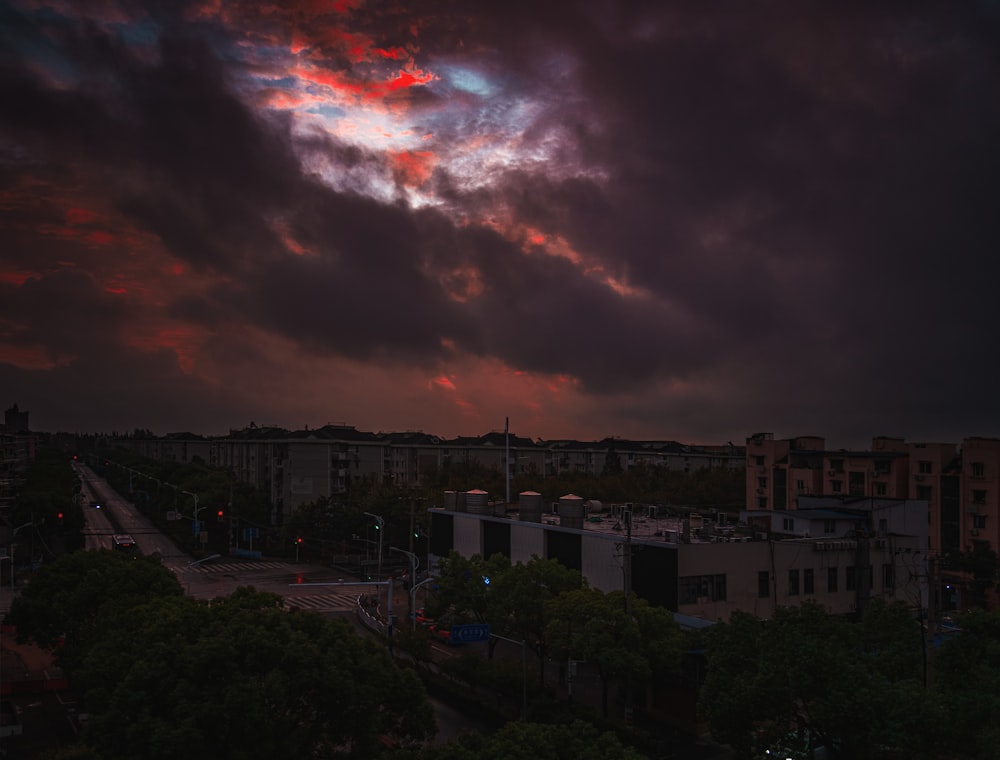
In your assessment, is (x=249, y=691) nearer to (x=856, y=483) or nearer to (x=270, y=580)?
(x=270, y=580)

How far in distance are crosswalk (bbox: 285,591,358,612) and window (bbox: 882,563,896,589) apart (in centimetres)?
4037

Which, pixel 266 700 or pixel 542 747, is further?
pixel 266 700

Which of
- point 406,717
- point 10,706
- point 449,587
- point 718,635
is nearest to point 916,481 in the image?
point 449,587

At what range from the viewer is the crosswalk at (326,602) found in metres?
67.4

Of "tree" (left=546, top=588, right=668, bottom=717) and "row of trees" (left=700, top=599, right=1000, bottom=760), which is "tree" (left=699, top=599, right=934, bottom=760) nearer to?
"row of trees" (left=700, top=599, right=1000, bottom=760)

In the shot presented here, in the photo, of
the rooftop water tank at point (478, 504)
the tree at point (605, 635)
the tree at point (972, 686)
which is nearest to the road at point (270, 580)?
the tree at point (605, 635)

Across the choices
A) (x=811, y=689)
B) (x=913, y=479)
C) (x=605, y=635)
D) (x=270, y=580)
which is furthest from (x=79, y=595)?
(x=913, y=479)

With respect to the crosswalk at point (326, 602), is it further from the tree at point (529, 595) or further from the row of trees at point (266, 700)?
the row of trees at point (266, 700)

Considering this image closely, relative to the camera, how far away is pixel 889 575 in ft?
169

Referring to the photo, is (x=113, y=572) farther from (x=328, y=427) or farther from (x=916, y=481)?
(x=328, y=427)

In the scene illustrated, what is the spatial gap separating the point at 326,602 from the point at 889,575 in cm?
4456

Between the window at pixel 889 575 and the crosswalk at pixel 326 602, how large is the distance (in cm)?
4037

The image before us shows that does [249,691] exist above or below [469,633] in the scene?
above

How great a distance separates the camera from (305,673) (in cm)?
2181
